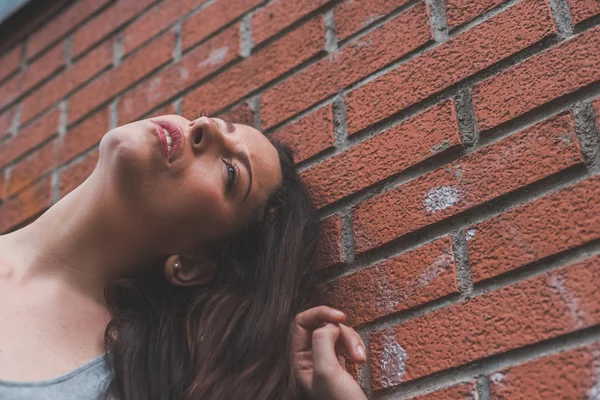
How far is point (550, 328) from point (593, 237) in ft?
0.52

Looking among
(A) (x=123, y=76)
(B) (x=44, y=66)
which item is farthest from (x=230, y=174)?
(B) (x=44, y=66)

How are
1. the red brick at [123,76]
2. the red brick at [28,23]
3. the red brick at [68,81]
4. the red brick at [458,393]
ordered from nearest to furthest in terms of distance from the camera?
the red brick at [458,393], the red brick at [123,76], the red brick at [68,81], the red brick at [28,23]

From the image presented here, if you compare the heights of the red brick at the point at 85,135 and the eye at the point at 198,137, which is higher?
the red brick at the point at 85,135

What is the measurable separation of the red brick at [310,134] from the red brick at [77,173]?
59 cm

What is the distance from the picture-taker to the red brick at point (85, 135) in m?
2.06

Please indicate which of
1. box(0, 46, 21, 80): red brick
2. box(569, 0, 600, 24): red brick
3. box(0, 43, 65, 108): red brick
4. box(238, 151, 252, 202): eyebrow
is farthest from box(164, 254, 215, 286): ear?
box(0, 46, 21, 80): red brick

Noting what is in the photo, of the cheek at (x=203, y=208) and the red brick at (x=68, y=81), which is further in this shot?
the red brick at (x=68, y=81)

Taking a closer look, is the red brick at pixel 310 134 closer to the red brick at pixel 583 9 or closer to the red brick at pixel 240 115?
the red brick at pixel 240 115

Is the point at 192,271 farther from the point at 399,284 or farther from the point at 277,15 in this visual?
the point at 277,15

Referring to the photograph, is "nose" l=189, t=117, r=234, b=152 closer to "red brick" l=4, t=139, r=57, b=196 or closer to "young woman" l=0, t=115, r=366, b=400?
"young woman" l=0, t=115, r=366, b=400

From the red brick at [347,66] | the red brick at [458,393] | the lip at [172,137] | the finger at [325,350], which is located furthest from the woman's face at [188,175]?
the red brick at [458,393]

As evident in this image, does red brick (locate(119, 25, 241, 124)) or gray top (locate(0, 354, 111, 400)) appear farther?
red brick (locate(119, 25, 241, 124))

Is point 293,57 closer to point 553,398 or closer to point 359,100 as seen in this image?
point 359,100

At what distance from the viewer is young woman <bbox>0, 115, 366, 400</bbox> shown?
4.39 feet
